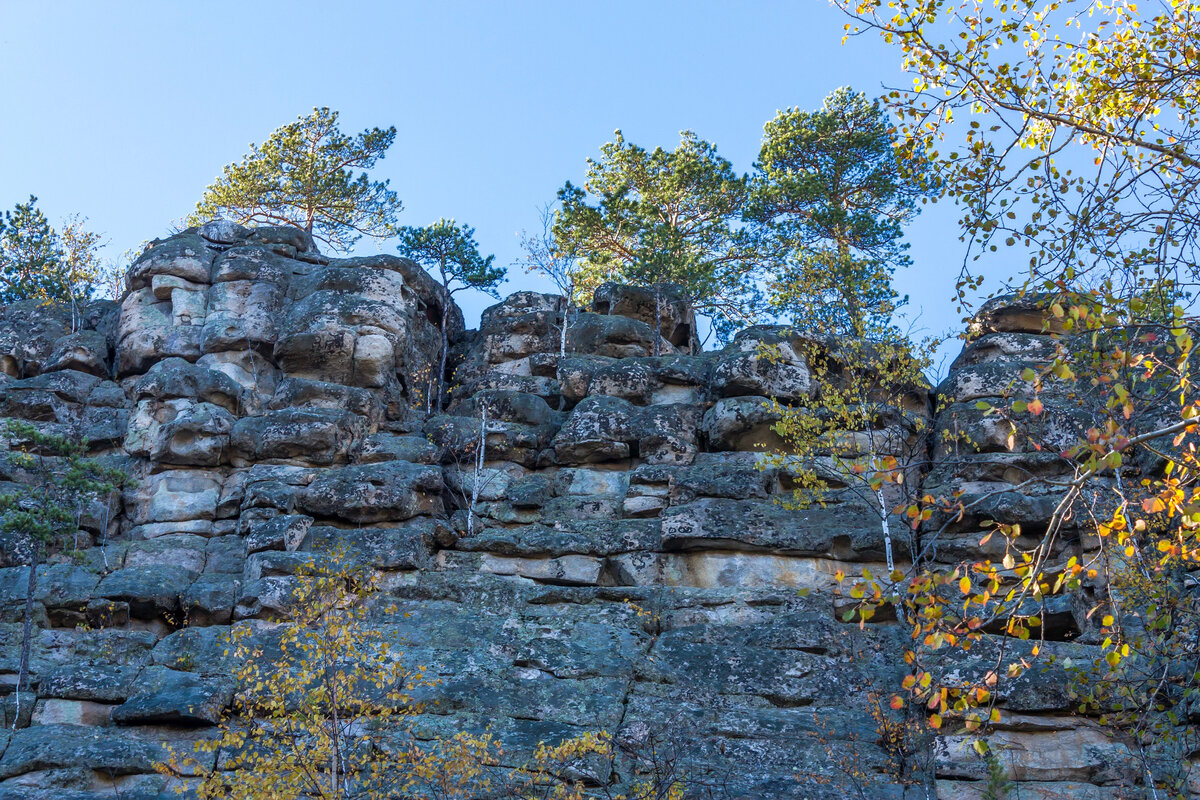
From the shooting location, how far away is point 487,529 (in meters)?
25.8

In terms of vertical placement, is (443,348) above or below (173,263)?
below

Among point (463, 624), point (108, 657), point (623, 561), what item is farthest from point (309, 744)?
point (623, 561)

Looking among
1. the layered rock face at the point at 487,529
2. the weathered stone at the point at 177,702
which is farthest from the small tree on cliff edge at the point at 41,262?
the weathered stone at the point at 177,702

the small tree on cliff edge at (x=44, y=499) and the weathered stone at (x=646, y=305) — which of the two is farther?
the weathered stone at (x=646, y=305)

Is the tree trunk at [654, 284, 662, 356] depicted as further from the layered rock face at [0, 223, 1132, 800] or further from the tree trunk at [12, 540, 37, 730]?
the tree trunk at [12, 540, 37, 730]

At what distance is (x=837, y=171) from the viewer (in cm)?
4172

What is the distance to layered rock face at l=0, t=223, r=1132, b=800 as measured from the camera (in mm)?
18250

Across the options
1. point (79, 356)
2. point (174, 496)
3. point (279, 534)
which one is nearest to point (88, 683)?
point (279, 534)

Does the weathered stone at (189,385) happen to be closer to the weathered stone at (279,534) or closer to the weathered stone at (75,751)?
the weathered stone at (279,534)

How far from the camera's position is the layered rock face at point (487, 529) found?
18250mm

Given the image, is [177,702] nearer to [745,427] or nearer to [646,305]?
[745,427]

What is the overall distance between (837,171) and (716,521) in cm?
2202

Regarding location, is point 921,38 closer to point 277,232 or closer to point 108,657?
point 108,657

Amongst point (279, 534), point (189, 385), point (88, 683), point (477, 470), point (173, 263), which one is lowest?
point (88, 683)
